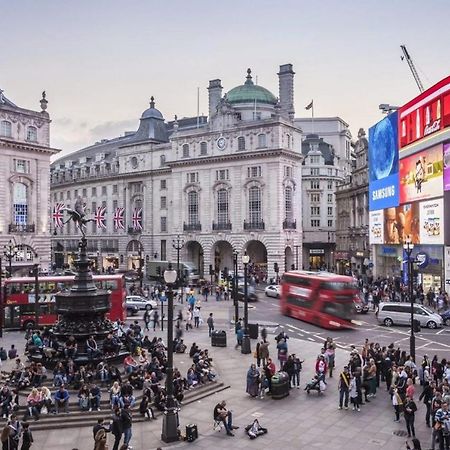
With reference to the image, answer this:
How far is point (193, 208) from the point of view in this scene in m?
75.4

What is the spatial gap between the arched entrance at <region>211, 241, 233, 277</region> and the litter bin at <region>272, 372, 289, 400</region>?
172 feet

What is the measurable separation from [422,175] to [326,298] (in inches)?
771

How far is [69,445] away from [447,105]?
129ft

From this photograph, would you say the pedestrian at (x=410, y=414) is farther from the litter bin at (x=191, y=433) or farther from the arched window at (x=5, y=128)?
the arched window at (x=5, y=128)

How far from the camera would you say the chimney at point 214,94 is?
260 ft

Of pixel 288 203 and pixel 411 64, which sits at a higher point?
pixel 411 64

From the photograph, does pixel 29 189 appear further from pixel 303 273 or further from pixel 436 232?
pixel 436 232

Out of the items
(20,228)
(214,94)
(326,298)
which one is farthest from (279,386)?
(214,94)

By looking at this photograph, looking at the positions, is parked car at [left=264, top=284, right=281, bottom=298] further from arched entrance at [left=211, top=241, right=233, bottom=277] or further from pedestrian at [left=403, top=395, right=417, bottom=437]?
pedestrian at [left=403, top=395, right=417, bottom=437]

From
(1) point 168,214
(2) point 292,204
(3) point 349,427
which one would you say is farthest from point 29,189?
(3) point 349,427

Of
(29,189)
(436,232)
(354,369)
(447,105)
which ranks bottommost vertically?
(354,369)

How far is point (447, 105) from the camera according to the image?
145ft

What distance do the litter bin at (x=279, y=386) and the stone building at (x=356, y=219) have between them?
47414 mm

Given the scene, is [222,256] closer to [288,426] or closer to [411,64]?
[411,64]
